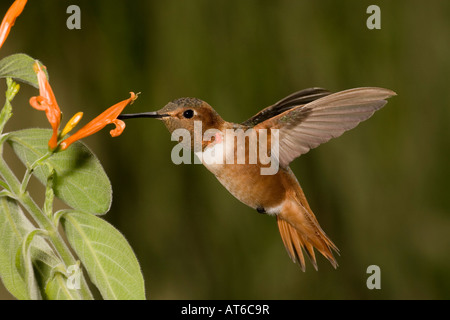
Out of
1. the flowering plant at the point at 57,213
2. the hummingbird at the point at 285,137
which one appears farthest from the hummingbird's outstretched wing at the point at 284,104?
the flowering plant at the point at 57,213

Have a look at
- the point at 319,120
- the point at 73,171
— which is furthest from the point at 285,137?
the point at 73,171

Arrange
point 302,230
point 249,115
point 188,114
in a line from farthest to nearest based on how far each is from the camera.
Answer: point 249,115, point 302,230, point 188,114

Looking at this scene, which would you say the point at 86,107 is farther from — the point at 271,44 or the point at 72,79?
the point at 271,44

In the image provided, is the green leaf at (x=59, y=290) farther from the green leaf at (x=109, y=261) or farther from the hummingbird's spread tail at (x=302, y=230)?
the hummingbird's spread tail at (x=302, y=230)

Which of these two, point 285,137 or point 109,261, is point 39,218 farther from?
point 285,137

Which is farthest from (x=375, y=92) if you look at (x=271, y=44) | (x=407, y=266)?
(x=407, y=266)
